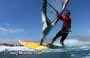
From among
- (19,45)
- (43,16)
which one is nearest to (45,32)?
(43,16)

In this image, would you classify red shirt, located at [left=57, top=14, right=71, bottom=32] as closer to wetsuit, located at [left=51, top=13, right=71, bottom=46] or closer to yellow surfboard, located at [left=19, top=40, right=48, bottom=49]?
wetsuit, located at [left=51, top=13, right=71, bottom=46]

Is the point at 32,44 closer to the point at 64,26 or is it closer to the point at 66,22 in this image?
the point at 64,26

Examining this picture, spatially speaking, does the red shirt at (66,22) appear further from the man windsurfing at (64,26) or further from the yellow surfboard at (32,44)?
the yellow surfboard at (32,44)

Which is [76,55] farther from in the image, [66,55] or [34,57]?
[34,57]

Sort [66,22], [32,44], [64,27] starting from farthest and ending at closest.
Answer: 1. [32,44]
2. [64,27]
3. [66,22]

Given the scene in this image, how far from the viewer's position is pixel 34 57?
1948cm

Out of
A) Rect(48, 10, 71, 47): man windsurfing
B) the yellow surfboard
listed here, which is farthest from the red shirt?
the yellow surfboard

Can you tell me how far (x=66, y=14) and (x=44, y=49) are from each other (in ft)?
6.04

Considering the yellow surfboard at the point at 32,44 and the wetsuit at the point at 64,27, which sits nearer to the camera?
the wetsuit at the point at 64,27

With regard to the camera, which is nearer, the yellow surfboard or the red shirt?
the red shirt

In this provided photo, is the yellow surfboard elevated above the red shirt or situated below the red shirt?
below

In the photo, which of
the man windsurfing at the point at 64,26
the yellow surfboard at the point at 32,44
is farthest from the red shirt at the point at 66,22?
the yellow surfboard at the point at 32,44

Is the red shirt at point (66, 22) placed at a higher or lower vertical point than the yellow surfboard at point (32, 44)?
higher

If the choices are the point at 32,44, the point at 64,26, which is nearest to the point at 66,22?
the point at 64,26
